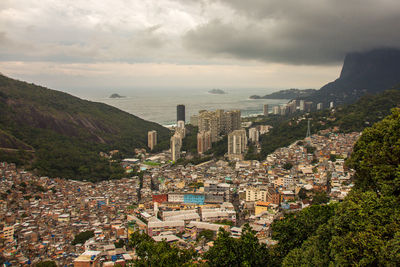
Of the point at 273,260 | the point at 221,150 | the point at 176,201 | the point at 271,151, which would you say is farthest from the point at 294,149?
the point at 273,260

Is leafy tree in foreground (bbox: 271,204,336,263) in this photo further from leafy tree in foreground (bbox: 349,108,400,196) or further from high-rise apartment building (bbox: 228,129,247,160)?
high-rise apartment building (bbox: 228,129,247,160)

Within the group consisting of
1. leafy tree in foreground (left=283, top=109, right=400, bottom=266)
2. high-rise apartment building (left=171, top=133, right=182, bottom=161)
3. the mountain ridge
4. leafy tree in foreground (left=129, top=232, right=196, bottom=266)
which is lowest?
high-rise apartment building (left=171, top=133, right=182, bottom=161)

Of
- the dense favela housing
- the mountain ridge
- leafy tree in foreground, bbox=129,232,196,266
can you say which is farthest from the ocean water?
leafy tree in foreground, bbox=129,232,196,266

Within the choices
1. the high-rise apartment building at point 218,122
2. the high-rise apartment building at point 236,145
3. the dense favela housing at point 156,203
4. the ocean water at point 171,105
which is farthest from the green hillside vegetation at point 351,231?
the ocean water at point 171,105

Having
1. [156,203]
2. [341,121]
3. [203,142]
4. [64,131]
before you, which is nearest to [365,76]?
[341,121]

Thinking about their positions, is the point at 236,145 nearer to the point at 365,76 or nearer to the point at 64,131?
the point at 64,131

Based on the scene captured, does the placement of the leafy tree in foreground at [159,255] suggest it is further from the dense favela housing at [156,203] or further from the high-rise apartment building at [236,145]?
the high-rise apartment building at [236,145]
